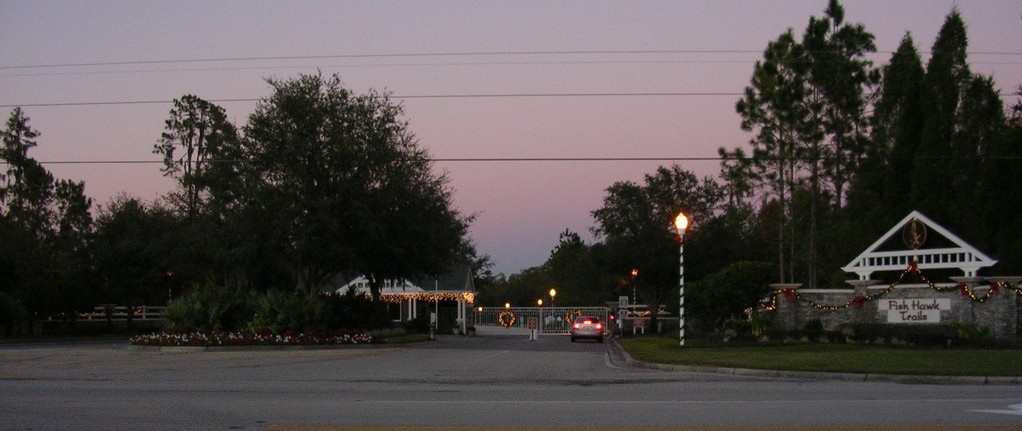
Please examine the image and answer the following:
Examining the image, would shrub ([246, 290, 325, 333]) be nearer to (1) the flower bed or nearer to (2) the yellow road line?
(1) the flower bed

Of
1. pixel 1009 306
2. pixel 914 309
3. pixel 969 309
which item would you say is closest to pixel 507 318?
pixel 914 309

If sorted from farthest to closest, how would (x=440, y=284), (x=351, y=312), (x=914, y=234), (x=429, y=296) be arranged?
1. (x=440, y=284)
2. (x=429, y=296)
3. (x=351, y=312)
4. (x=914, y=234)

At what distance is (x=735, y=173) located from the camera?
168 feet

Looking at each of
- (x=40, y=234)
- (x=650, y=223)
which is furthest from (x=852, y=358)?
(x=40, y=234)

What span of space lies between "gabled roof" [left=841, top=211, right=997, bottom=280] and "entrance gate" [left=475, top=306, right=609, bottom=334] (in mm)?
23940

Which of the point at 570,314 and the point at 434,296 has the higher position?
the point at 434,296

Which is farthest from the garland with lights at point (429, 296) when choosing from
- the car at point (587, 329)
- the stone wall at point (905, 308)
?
the stone wall at point (905, 308)

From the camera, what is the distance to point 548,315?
63.1 metres

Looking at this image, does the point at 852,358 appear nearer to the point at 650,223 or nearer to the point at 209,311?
the point at 209,311

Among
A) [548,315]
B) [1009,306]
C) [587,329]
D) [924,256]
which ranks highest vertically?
[924,256]

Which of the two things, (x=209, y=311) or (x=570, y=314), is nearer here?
(x=209, y=311)

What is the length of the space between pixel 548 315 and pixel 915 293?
106ft

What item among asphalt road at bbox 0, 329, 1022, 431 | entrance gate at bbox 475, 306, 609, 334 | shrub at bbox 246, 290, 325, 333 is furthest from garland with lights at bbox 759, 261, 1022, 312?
entrance gate at bbox 475, 306, 609, 334

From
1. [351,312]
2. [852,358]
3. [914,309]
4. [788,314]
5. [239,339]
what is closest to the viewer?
[852,358]
